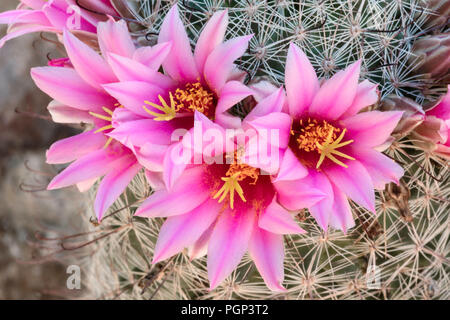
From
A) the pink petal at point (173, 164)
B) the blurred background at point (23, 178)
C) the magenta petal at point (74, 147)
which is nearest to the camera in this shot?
the pink petal at point (173, 164)

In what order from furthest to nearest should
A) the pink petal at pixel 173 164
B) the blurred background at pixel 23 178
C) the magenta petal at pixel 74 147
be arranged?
1. the blurred background at pixel 23 178
2. the magenta petal at pixel 74 147
3. the pink petal at pixel 173 164

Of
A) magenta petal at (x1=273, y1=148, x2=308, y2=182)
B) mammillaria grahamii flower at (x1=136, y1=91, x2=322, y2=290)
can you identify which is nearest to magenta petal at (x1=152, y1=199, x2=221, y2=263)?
mammillaria grahamii flower at (x1=136, y1=91, x2=322, y2=290)

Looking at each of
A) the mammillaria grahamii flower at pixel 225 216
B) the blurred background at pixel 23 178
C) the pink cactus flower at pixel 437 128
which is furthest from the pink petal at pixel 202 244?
the blurred background at pixel 23 178

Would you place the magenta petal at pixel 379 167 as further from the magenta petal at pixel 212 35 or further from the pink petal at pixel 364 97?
the magenta petal at pixel 212 35

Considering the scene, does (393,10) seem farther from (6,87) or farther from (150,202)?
(6,87)

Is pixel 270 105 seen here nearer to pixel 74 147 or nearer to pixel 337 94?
pixel 337 94
